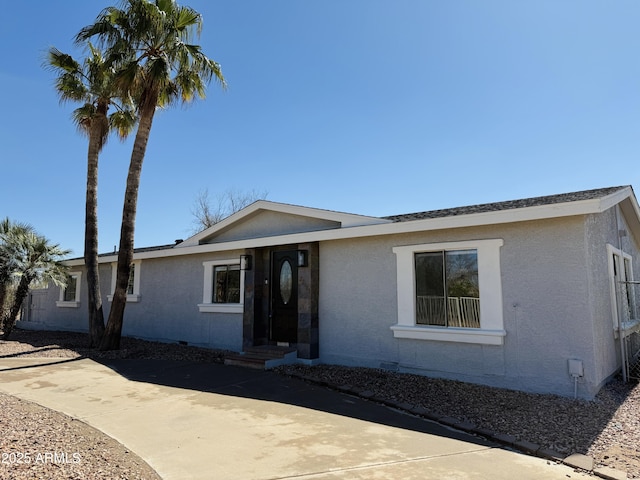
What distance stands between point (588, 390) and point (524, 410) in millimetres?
1231

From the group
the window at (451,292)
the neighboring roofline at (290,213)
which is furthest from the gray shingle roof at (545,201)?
the neighboring roofline at (290,213)

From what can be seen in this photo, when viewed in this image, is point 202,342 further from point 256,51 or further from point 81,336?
point 256,51

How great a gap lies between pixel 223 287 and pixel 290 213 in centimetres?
317

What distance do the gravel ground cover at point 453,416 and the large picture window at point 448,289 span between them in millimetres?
1136

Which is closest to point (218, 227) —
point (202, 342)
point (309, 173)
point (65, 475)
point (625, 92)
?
point (202, 342)

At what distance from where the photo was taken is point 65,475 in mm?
3414

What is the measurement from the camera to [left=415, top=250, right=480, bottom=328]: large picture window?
7383mm

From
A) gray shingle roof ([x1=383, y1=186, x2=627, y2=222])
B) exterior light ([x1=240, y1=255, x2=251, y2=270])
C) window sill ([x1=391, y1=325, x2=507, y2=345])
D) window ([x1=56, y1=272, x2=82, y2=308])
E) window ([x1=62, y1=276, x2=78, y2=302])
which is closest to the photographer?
gray shingle roof ([x1=383, y1=186, x2=627, y2=222])

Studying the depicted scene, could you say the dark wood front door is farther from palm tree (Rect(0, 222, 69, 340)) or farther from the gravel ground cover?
palm tree (Rect(0, 222, 69, 340))

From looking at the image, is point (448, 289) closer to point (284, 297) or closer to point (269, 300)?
point (284, 297)

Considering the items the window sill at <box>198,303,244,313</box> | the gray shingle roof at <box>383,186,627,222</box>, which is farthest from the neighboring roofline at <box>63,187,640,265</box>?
the window sill at <box>198,303,244,313</box>

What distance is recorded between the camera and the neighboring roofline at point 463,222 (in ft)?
20.6

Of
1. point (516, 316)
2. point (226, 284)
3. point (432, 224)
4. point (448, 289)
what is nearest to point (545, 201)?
point (432, 224)

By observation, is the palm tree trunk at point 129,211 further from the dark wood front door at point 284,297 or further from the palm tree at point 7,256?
the dark wood front door at point 284,297
